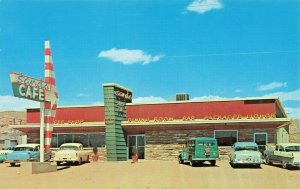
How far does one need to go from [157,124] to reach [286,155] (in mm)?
10927

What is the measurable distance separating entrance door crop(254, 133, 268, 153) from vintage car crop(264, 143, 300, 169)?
3.78m

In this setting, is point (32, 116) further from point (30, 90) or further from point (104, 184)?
point (104, 184)

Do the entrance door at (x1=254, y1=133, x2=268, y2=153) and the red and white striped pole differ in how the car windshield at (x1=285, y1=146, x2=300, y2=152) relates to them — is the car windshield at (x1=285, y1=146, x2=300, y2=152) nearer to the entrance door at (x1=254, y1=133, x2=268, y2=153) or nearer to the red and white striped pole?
the entrance door at (x1=254, y1=133, x2=268, y2=153)

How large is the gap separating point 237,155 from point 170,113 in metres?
9.81

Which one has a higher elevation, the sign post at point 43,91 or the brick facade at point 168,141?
the sign post at point 43,91

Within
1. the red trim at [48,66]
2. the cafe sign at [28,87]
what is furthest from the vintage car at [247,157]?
the red trim at [48,66]

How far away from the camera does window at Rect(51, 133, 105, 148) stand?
32500mm

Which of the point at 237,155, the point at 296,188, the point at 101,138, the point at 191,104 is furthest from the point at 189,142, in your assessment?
the point at 296,188

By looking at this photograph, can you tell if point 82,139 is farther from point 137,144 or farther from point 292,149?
point 292,149

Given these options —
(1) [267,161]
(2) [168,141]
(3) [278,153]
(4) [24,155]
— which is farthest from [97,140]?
(3) [278,153]

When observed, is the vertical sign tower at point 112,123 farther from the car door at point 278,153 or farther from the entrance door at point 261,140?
the car door at point 278,153

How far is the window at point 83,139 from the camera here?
32.5m

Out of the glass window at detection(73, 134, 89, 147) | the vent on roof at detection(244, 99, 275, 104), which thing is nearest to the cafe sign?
the glass window at detection(73, 134, 89, 147)

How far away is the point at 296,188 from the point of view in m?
14.1
